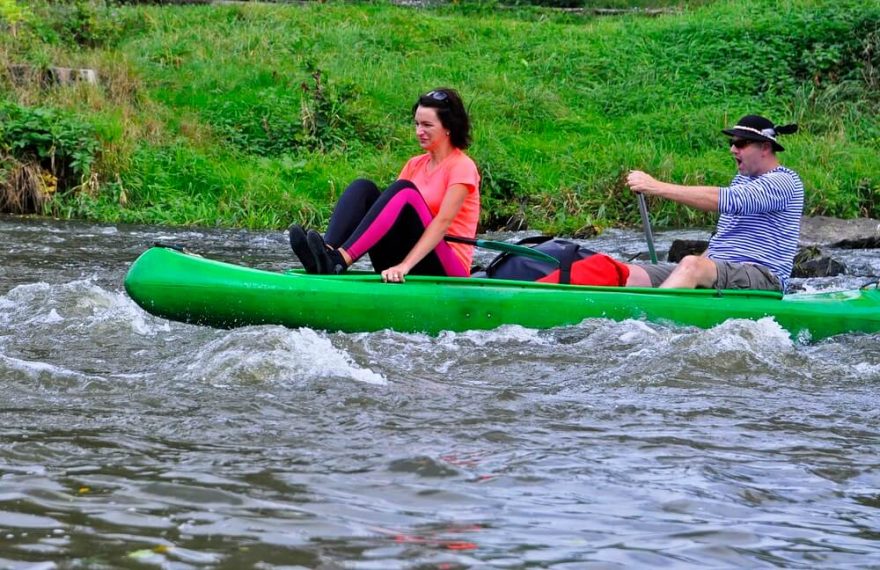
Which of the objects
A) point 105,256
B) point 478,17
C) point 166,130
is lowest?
point 105,256

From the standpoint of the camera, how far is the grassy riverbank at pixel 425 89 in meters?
11.9

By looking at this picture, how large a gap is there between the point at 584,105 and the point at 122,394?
1193 cm

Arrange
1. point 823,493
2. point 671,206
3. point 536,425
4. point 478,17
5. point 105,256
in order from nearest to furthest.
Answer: point 823,493
point 536,425
point 105,256
point 671,206
point 478,17

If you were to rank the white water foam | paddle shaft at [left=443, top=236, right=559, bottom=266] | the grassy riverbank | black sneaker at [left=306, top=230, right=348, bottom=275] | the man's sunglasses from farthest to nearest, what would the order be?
1. the grassy riverbank
2. the man's sunglasses
3. paddle shaft at [left=443, top=236, right=559, bottom=266]
4. black sneaker at [left=306, top=230, right=348, bottom=275]
5. the white water foam

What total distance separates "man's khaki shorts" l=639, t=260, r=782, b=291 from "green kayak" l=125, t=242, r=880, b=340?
0.43ft

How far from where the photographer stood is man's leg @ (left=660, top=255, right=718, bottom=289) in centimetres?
603

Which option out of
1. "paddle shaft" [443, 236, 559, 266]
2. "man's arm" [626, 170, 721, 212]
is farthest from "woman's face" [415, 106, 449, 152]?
"man's arm" [626, 170, 721, 212]

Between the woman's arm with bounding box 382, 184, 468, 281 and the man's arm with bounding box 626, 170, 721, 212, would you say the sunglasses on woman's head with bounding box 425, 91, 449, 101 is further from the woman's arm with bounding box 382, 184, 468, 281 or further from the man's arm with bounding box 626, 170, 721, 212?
the man's arm with bounding box 626, 170, 721, 212

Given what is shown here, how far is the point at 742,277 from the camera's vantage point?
20.1 ft

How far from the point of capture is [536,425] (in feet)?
13.6

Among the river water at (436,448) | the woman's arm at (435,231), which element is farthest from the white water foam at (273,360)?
the woman's arm at (435,231)

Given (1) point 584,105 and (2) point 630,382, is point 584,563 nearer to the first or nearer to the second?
(2) point 630,382

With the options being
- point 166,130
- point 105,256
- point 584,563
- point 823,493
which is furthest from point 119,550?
point 166,130

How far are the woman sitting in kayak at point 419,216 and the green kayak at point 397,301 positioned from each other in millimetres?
124
